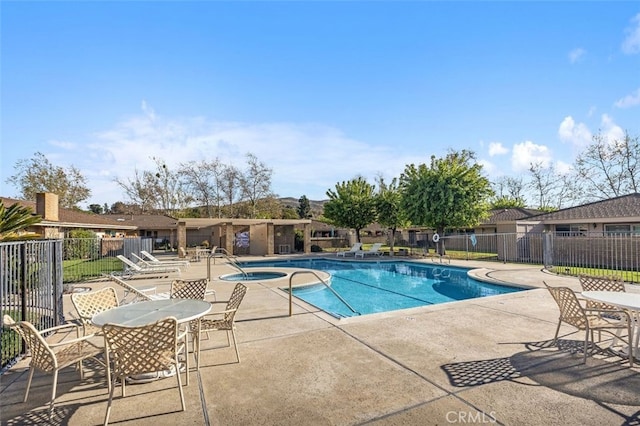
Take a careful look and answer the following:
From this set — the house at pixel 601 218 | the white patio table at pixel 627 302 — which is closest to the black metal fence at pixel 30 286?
the white patio table at pixel 627 302

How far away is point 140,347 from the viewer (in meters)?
3.02

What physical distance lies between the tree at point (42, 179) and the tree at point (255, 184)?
17.5m

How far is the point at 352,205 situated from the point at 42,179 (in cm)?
2982

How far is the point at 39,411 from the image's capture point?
315 centimetres

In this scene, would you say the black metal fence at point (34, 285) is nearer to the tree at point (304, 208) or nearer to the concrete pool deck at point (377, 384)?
the concrete pool deck at point (377, 384)

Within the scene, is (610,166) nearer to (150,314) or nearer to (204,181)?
(150,314)

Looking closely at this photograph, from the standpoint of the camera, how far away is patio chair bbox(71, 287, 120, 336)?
14.4 feet

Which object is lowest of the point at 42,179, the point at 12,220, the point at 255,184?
the point at 12,220

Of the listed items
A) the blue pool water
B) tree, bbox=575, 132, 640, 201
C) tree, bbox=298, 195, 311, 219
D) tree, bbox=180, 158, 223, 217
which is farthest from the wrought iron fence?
tree, bbox=298, 195, 311, 219

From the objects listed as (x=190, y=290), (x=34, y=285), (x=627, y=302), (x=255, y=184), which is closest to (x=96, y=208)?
(x=255, y=184)

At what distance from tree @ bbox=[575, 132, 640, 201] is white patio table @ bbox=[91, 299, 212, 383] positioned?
129 ft

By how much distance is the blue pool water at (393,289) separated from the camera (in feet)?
32.2

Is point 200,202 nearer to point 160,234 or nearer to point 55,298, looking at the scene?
point 160,234

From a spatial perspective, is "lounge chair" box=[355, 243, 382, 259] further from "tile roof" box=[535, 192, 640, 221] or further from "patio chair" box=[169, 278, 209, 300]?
"patio chair" box=[169, 278, 209, 300]
